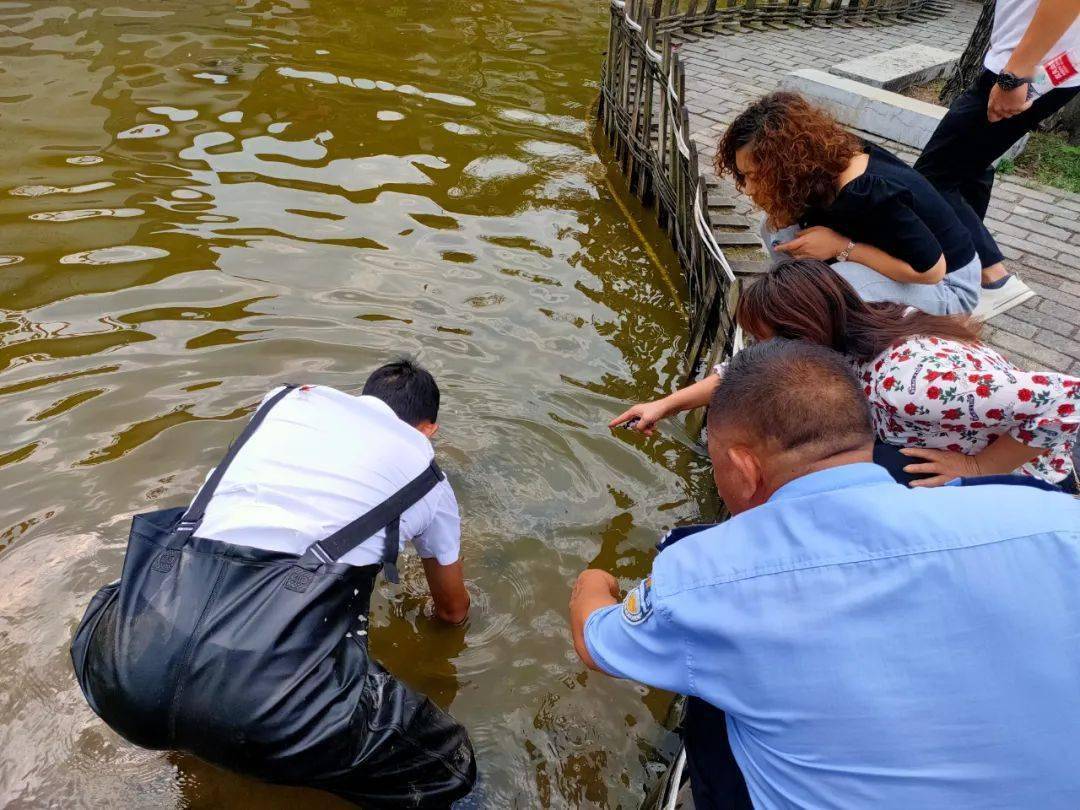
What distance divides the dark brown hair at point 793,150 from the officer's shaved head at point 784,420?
151 cm

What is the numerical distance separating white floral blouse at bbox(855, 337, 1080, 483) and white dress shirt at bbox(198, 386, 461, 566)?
5.24 feet

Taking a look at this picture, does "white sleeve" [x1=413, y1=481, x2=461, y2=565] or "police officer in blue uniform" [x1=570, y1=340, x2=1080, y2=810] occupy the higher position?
"police officer in blue uniform" [x1=570, y1=340, x2=1080, y2=810]

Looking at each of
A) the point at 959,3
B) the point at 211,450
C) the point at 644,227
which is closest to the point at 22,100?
the point at 211,450

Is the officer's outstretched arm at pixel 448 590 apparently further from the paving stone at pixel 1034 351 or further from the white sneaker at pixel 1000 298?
the paving stone at pixel 1034 351

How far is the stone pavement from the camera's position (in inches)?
178

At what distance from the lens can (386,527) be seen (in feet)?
7.63

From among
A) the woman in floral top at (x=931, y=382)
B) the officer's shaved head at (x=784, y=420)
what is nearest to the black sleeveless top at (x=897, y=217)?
the woman in floral top at (x=931, y=382)

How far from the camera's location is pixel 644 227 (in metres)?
6.43

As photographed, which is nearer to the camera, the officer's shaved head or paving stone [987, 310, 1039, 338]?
the officer's shaved head

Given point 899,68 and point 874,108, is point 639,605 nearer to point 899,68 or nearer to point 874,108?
Answer: point 874,108

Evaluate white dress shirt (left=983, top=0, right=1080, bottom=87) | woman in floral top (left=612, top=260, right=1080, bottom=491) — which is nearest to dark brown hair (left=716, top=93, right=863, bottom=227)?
woman in floral top (left=612, top=260, right=1080, bottom=491)

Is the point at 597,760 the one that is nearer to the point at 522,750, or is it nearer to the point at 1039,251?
the point at 522,750

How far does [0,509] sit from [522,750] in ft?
8.98

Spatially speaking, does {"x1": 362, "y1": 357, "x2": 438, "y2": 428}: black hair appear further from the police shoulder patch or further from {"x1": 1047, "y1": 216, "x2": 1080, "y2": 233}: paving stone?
{"x1": 1047, "y1": 216, "x2": 1080, "y2": 233}: paving stone
